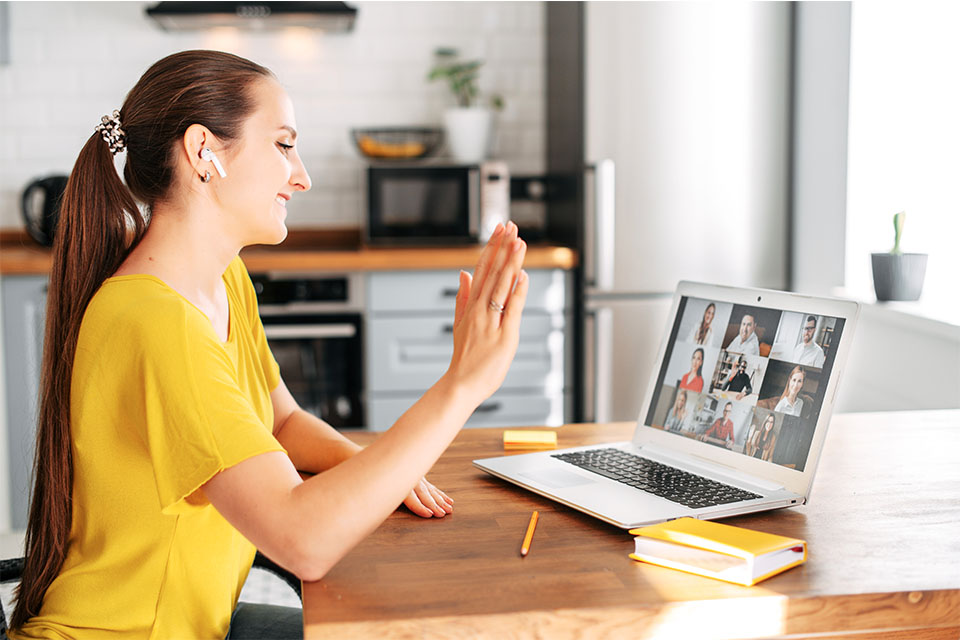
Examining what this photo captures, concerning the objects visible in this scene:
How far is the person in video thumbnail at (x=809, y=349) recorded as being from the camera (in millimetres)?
1217

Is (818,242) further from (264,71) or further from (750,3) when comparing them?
(264,71)

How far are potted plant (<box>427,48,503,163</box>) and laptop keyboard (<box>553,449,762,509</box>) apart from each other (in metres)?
2.41

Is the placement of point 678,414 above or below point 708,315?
below

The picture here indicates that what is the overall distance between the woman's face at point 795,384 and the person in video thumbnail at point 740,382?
6cm

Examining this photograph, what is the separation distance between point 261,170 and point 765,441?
751mm

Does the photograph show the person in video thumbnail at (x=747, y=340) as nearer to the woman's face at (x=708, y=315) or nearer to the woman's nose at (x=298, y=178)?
the woman's face at (x=708, y=315)

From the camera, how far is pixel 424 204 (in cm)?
345

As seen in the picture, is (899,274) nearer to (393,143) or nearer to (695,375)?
(695,375)

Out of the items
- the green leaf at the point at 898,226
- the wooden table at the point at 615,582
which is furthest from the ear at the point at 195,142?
the green leaf at the point at 898,226

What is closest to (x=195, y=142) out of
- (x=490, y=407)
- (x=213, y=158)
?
(x=213, y=158)

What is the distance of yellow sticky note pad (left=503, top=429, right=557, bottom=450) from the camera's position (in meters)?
1.48

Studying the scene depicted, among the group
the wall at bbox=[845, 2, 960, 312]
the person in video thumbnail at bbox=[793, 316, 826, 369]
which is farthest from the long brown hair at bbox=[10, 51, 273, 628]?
the wall at bbox=[845, 2, 960, 312]

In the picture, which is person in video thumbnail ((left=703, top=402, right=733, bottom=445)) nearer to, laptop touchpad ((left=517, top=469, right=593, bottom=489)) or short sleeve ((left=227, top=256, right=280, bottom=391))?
laptop touchpad ((left=517, top=469, right=593, bottom=489))

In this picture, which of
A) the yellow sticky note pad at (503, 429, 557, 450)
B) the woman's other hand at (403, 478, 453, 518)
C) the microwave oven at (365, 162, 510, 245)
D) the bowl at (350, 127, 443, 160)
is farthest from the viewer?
the bowl at (350, 127, 443, 160)
